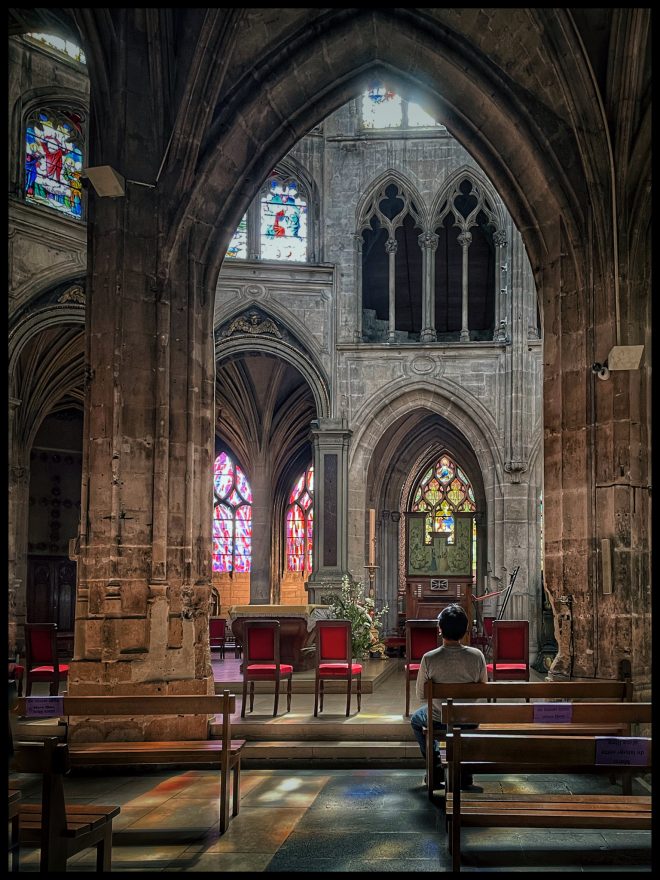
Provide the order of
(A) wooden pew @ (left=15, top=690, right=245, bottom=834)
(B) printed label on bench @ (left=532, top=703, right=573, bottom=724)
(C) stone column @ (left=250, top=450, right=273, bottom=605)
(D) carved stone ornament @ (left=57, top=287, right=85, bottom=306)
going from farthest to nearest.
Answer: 1. (C) stone column @ (left=250, top=450, right=273, bottom=605)
2. (D) carved stone ornament @ (left=57, top=287, right=85, bottom=306)
3. (A) wooden pew @ (left=15, top=690, right=245, bottom=834)
4. (B) printed label on bench @ (left=532, top=703, right=573, bottom=724)

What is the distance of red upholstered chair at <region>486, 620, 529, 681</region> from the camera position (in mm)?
10188

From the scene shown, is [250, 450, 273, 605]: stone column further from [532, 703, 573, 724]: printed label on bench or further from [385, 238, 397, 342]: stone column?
[532, 703, 573, 724]: printed label on bench

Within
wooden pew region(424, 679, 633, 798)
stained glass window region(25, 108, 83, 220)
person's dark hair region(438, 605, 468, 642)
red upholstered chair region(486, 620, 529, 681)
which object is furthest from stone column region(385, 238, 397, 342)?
wooden pew region(424, 679, 633, 798)

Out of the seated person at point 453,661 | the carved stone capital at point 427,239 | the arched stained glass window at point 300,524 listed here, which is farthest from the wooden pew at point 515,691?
the arched stained glass window at point 300,524

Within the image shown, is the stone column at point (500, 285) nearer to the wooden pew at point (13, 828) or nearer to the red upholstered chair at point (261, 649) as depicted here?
the red upholstered chair at point (261, 649)

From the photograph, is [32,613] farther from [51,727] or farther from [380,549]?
[51,727]

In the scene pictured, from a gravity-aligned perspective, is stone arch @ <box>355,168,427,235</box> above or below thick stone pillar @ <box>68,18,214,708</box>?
above

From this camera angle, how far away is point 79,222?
16.2 meters

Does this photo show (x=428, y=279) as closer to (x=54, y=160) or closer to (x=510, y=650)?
(x=54, y=160)

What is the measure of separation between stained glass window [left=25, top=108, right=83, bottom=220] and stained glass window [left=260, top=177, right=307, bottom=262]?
3.77 metres

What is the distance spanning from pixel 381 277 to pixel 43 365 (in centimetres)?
795

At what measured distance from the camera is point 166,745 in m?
6.20

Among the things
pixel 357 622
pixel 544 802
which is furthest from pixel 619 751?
pixel 357 622
